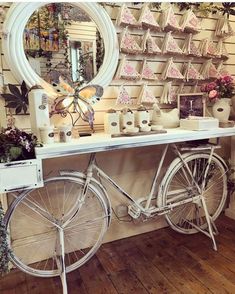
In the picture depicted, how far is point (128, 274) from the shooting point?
1.91 m

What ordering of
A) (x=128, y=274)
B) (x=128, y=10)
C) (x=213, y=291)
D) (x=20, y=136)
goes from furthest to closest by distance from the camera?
(x=128, y=10), (x=128, y=274), (x=213, y=291), (x=20, y=136)

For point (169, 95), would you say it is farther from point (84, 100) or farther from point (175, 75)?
point (84, 100)

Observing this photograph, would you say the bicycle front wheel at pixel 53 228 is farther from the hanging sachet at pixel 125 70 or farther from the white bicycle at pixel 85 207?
the hanging sachet at pixel 125 70

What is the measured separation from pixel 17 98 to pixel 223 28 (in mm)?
1957

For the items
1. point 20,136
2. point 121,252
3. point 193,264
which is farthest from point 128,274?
point 20,136

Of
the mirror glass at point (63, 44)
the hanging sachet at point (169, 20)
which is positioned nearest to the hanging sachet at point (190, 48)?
the hanging sachet at point (169, 20)

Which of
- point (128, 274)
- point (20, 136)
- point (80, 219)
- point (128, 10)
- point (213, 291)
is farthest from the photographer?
point (80, 219)

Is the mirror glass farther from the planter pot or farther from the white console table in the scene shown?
the planter pot

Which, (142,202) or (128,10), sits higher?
(128,10)

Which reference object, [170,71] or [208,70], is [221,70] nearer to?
[208,70]

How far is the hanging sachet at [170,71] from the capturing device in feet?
7.57

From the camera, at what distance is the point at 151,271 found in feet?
6.34

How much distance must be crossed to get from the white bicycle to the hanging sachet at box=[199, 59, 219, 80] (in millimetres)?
724

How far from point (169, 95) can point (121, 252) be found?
4.61 feet
